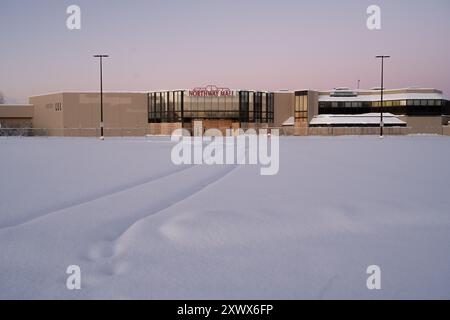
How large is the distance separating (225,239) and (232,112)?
66.2m

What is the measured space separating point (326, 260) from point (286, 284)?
94 centimetres

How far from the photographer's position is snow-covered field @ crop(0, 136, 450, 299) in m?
4.62

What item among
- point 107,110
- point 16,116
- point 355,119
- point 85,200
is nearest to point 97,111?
point 107,110

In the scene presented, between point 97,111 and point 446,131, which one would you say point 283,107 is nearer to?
point 446,131

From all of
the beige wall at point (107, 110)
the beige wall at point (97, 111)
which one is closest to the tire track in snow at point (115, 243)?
the beige wall at point (97, 111)

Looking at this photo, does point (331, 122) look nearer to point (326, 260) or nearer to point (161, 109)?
point (161, 109)

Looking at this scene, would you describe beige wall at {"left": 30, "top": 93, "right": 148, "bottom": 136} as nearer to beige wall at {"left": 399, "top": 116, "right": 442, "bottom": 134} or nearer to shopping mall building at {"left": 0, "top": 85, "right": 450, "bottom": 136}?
shopping mall building at {"left": 0, "top": 85, "right": 450, "bottom": 136}

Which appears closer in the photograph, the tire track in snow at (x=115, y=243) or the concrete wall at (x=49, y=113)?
the tire track in snow at (x=115, y=243)

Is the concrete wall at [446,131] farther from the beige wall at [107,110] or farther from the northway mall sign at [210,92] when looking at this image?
the beige wall at [107,110]

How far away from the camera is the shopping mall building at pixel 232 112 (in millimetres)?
70562

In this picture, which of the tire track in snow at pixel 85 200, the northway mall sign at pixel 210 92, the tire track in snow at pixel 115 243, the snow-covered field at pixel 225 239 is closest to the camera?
the snow-covered field at pixel 225 239

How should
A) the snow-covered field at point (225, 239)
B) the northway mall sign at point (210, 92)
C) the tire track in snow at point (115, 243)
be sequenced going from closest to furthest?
1. the snow-covered field at point (225, 239)
2. the tire track in snow at point (115, 243)
3. the northway mall sign at point (210, 92)

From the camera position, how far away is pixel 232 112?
72.0 meters

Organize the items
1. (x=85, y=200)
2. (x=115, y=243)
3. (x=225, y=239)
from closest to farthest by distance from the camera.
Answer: (x=115, y=243) < (x=225, y=239) < (x=85, y=200)
